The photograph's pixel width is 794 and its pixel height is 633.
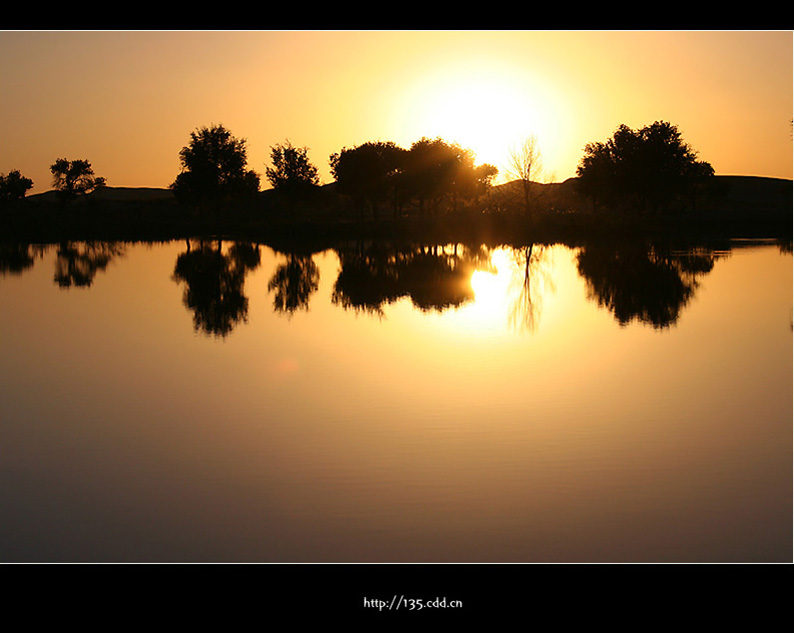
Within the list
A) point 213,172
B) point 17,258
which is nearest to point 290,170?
point 213,172

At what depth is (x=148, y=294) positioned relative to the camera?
89.0 ft

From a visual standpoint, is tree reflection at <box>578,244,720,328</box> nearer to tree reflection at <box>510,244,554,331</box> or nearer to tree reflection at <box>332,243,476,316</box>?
tree reflection at <box>510,244,554,331</box>

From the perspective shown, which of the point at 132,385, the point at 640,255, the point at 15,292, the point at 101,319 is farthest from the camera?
the point at 640,255

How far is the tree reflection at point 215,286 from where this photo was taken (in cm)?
2058

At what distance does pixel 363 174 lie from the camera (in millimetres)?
95250

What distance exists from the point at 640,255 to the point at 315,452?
36.4 m

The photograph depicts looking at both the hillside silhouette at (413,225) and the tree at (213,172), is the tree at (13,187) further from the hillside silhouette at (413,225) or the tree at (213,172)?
the tree at (213,172)

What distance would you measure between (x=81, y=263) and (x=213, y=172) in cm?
5635

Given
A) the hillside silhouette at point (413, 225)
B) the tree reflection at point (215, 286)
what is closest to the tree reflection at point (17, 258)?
the tree reflection at point (215, 286)

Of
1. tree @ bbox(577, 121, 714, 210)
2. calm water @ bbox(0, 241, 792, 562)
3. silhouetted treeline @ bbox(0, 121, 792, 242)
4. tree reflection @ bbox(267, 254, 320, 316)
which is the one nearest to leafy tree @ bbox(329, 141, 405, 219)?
silhouetted treeline @ bbox(0, 121, 792, 242)

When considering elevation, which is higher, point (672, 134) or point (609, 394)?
point (672, 134)

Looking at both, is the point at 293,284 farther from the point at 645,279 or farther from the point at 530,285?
the point at 645,279

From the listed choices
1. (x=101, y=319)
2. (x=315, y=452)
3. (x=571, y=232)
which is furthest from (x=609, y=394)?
(x=571, y=232)
